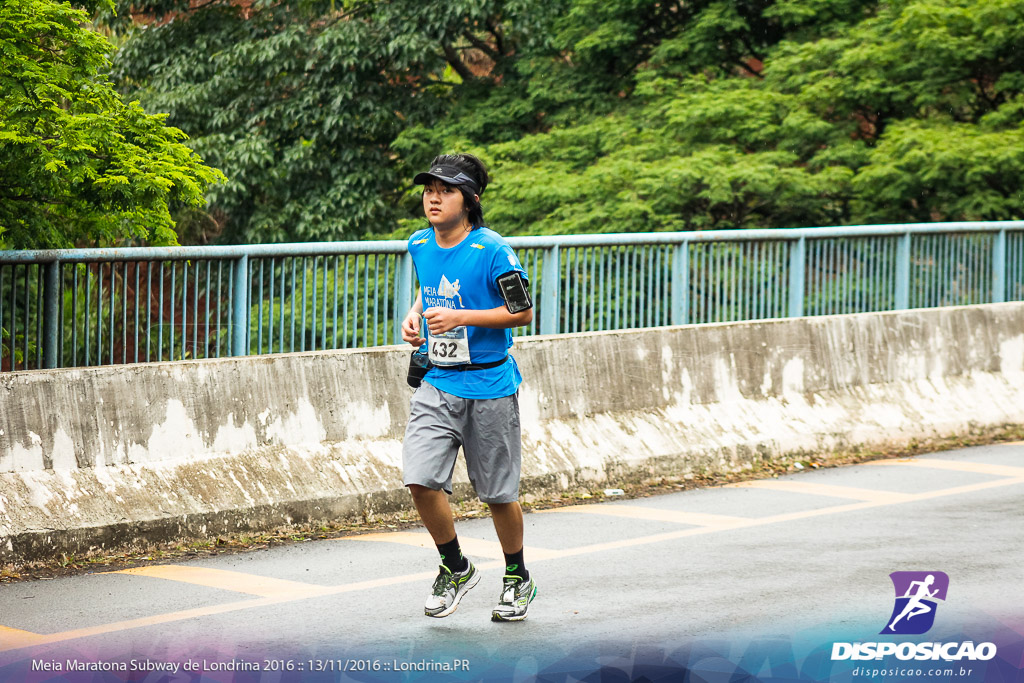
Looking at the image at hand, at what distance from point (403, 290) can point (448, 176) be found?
3237 mm

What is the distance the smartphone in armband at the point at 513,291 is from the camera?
5.70 metres

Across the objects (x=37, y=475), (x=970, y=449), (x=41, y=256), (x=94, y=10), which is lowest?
(x=970, y=449)

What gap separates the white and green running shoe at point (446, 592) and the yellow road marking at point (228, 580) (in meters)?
0.71

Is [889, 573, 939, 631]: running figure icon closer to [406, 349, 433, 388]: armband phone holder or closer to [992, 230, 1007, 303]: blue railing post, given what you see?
[406, 349, 433, 388]: armband phone holder

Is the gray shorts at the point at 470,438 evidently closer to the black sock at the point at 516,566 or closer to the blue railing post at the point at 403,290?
the black sock at the point at 516,566

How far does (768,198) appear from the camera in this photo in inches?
728

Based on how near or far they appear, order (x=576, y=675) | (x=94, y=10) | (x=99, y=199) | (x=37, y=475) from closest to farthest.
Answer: (x=576, y=675), (x=37, y=475), (x=99, y=199), (x=94, y=10)

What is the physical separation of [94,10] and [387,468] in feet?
11.1

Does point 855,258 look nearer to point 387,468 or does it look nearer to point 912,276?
point 912,276

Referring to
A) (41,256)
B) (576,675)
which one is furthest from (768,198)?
(576,675)

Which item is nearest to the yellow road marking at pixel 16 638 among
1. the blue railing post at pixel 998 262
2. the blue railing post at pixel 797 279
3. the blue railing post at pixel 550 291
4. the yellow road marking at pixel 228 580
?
the yellow road marking at pixel 228 580

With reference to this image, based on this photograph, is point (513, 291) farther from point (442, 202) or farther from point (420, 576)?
point (420, 576)

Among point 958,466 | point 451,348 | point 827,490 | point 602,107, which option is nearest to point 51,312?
point 451,348

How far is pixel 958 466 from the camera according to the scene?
A: 10148 millimetres
